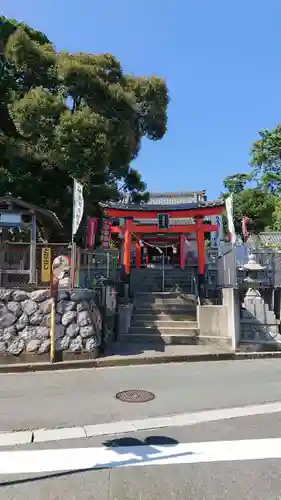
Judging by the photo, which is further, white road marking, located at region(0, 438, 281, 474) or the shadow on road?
white road marking, located at region(0, 438, 281, 474)

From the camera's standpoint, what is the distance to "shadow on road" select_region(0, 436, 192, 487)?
4.04 metres

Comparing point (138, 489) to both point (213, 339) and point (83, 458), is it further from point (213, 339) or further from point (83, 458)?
point (213, 339)

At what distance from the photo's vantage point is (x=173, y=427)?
5695mm

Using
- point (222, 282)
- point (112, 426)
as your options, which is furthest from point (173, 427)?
point (222, 282)

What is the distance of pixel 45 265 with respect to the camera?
10.3 metres

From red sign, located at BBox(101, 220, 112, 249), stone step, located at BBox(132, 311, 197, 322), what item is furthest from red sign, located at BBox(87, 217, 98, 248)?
stone step, located at BBox(132, 311, 197, 322)

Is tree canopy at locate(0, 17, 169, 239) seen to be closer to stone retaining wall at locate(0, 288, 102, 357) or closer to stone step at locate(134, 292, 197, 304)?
stone step at locate(134, 292, 197, 304)

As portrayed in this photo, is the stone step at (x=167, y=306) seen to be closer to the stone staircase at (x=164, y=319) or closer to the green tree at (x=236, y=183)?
the stone staircase at (x=164, y=319)

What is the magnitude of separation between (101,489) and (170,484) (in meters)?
0.67

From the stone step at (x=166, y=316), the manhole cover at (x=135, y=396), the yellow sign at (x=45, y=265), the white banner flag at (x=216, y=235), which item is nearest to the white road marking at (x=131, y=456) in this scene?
the manhole cover at (x=135, y=396)

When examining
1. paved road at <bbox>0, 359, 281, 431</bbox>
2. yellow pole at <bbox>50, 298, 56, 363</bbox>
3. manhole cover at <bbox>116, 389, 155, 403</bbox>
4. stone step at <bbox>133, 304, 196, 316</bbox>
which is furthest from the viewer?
stone step at <bbox>133, 304, 196, 316</bbox>

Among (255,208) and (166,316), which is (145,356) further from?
(255,208)

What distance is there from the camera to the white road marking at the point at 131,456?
434cm

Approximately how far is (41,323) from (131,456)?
5.77 meters
